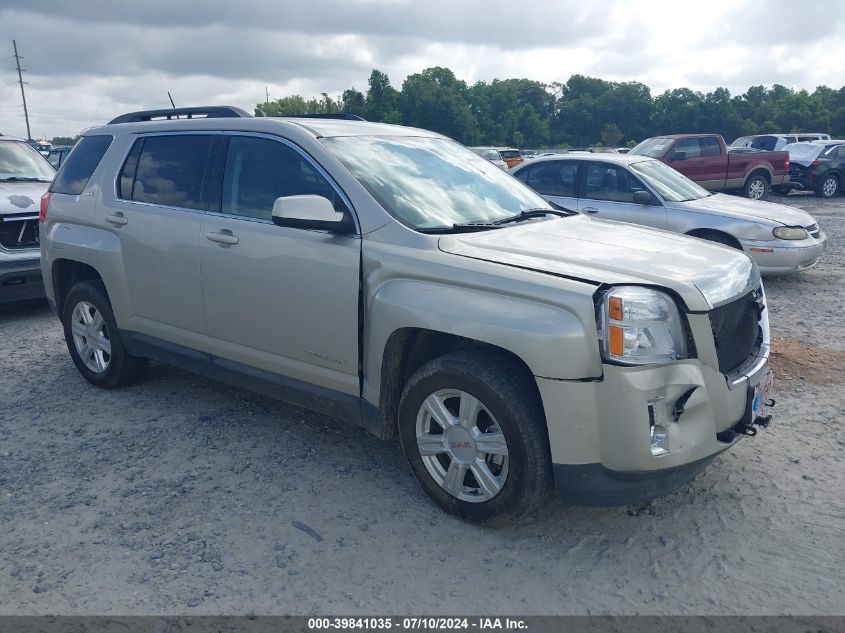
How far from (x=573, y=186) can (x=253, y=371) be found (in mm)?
6156

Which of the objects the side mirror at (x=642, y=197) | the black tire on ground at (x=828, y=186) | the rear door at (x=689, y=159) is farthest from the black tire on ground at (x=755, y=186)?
the side mirror at (x=642, y=197)

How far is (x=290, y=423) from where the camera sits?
473 centimetres

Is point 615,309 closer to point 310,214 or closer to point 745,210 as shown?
point 310,214

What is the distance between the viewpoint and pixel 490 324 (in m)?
3.13

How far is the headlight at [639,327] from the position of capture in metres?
2.94

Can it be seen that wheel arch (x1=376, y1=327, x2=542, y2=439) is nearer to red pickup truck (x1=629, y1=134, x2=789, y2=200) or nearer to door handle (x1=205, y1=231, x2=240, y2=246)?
door handle (x1=205, y1=231, x2=240, y2=246)

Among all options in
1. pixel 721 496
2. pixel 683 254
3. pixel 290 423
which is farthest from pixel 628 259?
pixel 290 423

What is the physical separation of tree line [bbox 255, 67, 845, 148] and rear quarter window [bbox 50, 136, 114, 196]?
231 ft

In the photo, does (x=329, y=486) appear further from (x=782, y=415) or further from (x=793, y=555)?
(x=782, y=415)

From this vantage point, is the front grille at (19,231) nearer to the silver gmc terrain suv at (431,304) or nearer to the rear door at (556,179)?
the silver gmc terrain suv at (431,304)

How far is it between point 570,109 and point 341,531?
109 metres

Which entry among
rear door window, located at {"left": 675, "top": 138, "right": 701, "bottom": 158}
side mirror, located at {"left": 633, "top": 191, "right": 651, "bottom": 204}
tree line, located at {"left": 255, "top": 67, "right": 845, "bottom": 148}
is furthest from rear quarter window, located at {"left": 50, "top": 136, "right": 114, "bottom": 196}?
tree line, located at {"left": 255, "top": 67, "right": 845, "bottom": 148}

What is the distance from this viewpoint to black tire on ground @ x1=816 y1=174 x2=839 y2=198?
20594 mm

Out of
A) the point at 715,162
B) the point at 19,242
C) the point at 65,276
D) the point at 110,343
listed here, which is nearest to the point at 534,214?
the point at 110,343
